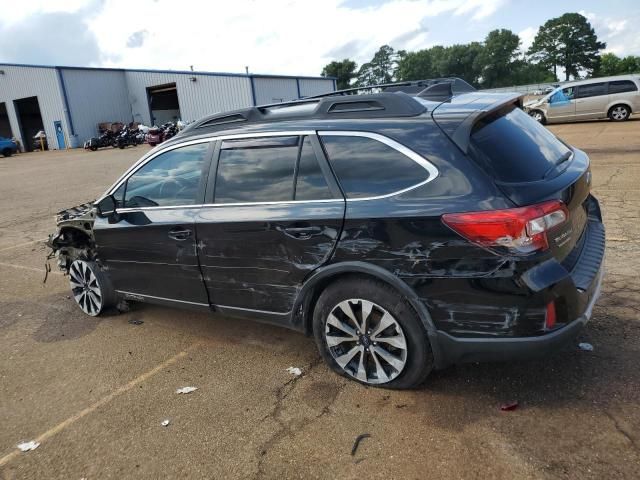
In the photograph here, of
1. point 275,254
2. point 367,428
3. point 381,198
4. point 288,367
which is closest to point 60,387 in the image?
point 288,367

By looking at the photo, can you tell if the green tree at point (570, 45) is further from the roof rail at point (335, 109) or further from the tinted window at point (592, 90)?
the roof rail at point (335, 109)

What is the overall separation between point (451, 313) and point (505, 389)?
72 centimetres

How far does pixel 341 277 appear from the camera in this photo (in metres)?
3.07

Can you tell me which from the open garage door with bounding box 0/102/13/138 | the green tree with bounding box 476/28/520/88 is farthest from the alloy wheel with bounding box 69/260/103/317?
the green tree with bounding box 476/28/520/88

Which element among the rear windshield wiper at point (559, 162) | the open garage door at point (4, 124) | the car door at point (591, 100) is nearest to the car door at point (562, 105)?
the car door at point (591, 100)

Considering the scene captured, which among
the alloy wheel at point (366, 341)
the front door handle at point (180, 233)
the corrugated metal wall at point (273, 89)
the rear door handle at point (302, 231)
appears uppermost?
the corrugated metal wall at point (273, 89)

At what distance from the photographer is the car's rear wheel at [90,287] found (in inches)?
182

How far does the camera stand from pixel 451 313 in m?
2.72

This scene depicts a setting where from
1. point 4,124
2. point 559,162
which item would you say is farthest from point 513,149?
point 4,124

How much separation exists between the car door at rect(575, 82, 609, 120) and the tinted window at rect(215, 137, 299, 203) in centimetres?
1909

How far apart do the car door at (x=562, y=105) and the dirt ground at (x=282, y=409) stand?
16.9m

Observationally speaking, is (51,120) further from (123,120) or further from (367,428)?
(367,428)

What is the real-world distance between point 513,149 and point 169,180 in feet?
8.28

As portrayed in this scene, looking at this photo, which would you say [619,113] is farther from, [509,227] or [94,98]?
[94,98]
